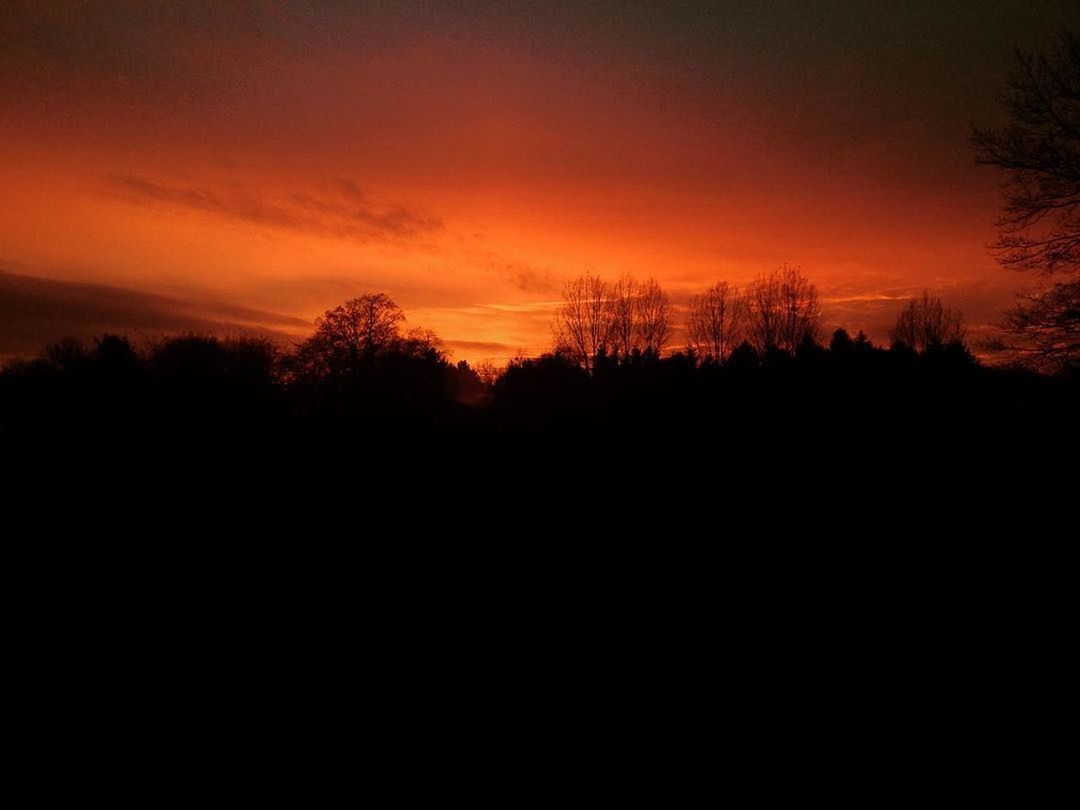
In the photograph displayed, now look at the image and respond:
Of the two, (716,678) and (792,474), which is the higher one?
(792,474)

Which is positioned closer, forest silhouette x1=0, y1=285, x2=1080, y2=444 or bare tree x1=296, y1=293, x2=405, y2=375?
forest silhouette x1=0, y1=285, x2=1080, y2=444

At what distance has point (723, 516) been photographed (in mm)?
10523

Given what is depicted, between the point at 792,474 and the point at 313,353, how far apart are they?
42.4 metres

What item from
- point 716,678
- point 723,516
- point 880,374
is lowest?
point 716,678

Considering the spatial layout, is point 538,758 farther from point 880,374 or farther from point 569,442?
point 880,374

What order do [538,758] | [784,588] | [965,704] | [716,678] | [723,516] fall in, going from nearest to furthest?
1. [538,758]
2. [965,704]
3. [716,678]
4. [784,588]
5. [723,516]

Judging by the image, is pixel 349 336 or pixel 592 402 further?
pixel 349 336

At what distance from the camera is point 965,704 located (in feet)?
18.4

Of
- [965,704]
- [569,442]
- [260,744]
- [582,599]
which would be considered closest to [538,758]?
[260,744]

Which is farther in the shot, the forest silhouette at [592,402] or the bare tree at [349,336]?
the bare tree at [349,336]

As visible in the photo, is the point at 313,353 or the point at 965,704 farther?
the point at 313,353

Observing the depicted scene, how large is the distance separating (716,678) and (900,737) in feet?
5.38

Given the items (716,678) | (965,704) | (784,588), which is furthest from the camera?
(784,588)

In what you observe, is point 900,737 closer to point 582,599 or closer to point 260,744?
point 582,599
